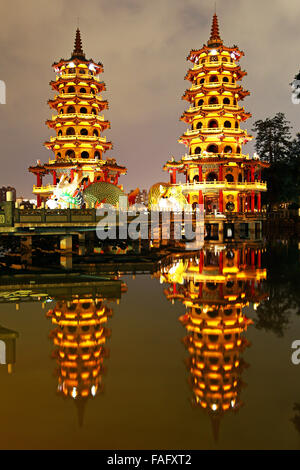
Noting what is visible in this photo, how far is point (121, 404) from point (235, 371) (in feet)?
7.54

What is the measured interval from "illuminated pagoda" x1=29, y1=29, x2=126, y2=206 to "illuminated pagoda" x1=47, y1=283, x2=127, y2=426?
37388 mm

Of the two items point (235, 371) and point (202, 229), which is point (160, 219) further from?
point (235, 371)

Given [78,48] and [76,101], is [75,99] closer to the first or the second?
[76,101]

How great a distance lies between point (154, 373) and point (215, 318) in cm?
380

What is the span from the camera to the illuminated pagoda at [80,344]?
21.0 ft

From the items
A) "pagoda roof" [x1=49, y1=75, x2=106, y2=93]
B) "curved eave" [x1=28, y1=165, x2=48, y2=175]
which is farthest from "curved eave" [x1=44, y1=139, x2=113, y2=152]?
"pagoda roof" [x1=49, y1=75, x2=106, y2=93]

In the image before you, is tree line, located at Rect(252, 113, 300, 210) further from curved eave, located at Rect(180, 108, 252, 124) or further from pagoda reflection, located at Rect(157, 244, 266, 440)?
pagoda reflection, located at Rect(157, 244, 266, 440)

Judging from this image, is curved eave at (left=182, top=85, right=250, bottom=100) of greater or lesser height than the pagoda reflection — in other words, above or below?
above

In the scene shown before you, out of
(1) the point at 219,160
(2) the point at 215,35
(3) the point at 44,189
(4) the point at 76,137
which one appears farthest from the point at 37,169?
(2) the point at 215,35

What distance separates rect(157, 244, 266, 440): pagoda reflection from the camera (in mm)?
6285

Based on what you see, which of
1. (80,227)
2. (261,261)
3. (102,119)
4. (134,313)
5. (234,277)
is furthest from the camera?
(102,119)

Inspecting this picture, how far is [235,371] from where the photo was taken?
7.05 meters

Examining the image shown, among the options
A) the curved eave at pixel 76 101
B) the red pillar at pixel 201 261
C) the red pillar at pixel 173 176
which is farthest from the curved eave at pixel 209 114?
the red pillar at pixel 201 261
